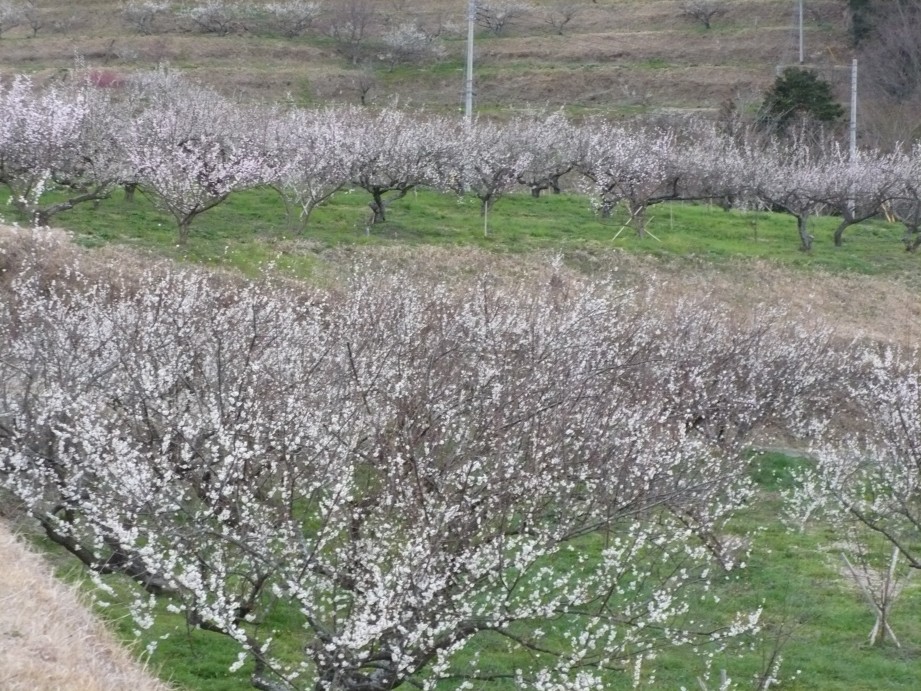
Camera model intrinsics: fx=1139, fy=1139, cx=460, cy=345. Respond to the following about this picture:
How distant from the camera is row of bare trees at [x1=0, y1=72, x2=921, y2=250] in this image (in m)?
23.7

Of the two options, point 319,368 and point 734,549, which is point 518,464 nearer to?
point 319,368

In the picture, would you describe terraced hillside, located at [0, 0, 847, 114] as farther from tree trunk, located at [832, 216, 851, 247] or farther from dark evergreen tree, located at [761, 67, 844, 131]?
tree trunk, located at [832, 216, 851, 247]

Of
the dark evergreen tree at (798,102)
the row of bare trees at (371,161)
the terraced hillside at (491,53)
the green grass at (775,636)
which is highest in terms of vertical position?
the terraced hillside at (491,53)

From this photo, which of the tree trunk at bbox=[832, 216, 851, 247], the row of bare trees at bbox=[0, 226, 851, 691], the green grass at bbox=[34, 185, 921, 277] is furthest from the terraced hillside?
the row of bare trees at bbox=[0, 226, 851, 691]

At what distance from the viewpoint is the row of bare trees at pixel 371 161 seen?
23.7 meters

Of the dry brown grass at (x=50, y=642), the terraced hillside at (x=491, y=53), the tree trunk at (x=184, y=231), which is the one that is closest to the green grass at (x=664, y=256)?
the tree trunk at (x=184, y=231)

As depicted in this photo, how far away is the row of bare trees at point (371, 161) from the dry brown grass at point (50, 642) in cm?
1595

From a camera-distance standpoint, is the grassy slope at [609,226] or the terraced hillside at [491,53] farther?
the terraced hillside at [491,53]

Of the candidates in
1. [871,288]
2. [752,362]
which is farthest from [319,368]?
[871,288]

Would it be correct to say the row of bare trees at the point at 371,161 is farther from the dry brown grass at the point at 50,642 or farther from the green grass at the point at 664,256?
the dry brown grass at the point at 50,642

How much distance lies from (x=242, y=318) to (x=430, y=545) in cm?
582

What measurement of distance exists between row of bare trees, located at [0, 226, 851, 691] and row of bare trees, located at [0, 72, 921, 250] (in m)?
9.90

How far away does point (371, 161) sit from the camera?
27109 mm

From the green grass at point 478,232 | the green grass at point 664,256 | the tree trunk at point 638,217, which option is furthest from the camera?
the tree trunk at point 638,217
